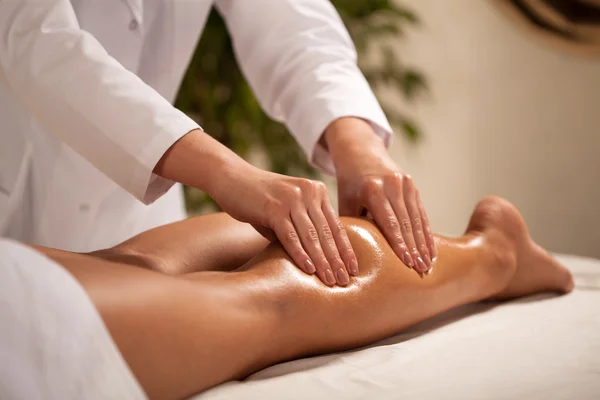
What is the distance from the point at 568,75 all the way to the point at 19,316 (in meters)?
2.77

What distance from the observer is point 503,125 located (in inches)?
123

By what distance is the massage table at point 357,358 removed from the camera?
609mm

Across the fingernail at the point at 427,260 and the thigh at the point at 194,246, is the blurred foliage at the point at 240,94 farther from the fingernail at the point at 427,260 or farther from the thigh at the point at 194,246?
the fingernail at the point at 427,260

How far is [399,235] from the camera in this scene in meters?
1.04

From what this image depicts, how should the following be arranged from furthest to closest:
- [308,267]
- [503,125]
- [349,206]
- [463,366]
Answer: [503,125] → [349,206] → [308,267] → [463,366]

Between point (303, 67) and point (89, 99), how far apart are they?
522 mm

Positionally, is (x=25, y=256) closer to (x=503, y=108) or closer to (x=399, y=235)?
(x=399, y=235)

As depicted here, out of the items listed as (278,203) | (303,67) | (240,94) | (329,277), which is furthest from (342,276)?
(240,94)

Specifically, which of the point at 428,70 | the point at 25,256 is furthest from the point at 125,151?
the point at 428,70

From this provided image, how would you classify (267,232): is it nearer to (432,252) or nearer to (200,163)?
(200,163)

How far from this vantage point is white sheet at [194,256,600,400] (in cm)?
73

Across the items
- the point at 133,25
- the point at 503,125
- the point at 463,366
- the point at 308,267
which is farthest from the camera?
the point at 503,125

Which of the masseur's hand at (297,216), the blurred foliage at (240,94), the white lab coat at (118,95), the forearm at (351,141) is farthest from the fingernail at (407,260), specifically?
the blurred foliage at (240,94)

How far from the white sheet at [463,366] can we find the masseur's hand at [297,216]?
13 cm
